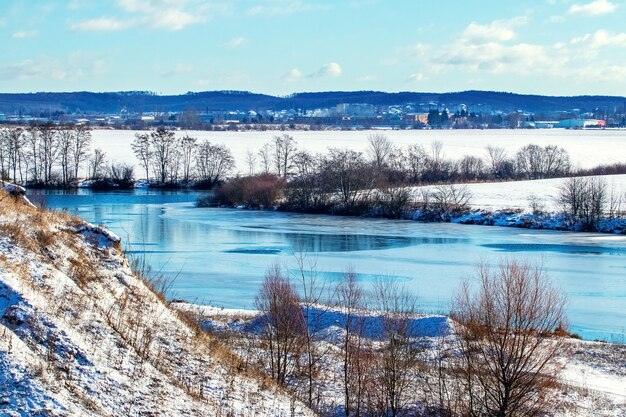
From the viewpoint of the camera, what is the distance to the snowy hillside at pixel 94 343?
266 inches

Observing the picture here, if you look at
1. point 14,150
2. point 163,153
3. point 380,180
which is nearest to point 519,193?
point 380,180

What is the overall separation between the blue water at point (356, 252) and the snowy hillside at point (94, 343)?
3.87m

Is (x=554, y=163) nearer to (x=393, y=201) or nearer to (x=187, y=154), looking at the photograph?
(x=393, y=201)

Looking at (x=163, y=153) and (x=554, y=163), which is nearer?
(x=554, y=163)

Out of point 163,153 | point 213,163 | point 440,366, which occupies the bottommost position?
point 440,366

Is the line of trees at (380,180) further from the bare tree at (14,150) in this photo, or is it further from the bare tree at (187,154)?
the bare tree at (14,150)

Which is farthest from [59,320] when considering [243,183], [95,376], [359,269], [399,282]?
[243,183]

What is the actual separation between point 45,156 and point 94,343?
58487mm

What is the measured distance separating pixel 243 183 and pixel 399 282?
99.2 feet

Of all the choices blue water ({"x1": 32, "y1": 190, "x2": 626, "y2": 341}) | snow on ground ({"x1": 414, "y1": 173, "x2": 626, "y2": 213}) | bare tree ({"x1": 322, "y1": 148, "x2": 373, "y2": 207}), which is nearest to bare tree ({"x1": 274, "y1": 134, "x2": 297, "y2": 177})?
bare tree ({"x1": 322, "y1": 148, "x2": 373, "y2": 207})

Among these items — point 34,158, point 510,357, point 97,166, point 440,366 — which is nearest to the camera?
point 510,357

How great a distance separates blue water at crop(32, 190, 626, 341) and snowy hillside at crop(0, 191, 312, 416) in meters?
3.87

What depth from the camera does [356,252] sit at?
2972 centimetres

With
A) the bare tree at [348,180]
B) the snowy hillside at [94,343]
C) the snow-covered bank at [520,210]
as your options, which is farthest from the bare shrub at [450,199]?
the snowy hillside at [94,343]
